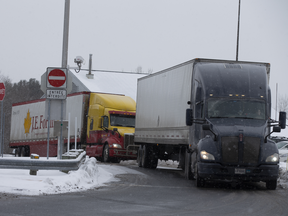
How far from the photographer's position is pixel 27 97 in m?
98.9

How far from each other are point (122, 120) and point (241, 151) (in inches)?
535

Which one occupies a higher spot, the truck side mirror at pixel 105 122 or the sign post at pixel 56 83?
the sign post at pixel 56 83

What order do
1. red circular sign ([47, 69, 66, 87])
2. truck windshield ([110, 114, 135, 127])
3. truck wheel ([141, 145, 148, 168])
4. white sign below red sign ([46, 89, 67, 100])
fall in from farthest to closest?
truck windshield ([110, 114, 135, 127]) → truck wheel ([141, 145, 148, 168]) → white sign below red sign ([46, 89, 67, 100]) → red circular sign ([47, 69, 66, 87])

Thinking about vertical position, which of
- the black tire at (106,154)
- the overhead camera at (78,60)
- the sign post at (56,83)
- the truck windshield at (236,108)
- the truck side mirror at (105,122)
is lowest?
the black tire at (106,154)

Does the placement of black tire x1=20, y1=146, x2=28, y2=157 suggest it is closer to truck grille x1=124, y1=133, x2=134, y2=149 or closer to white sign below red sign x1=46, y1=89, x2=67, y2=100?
truck grille x1=124, y1=133, x2=134, y2=149

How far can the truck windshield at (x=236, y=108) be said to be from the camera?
44.2 ft

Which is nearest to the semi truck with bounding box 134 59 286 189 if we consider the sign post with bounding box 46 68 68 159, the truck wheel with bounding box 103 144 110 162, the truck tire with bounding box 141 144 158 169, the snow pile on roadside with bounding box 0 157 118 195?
the snow pile on roadside with bounding box 0 157 118 195

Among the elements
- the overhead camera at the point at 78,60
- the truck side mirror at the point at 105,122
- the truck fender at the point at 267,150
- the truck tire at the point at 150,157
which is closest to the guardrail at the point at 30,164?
the truck fender at the point at 267,150

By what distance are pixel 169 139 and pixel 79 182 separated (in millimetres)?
6662

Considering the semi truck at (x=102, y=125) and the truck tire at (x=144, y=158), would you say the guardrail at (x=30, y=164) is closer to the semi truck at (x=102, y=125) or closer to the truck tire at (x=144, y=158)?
the truck tire at (x=144, y=158)

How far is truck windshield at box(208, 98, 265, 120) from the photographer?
13.5 meters

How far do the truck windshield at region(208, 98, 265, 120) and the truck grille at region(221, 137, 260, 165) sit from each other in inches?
44.4

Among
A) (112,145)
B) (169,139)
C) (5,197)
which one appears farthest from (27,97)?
(5,197)

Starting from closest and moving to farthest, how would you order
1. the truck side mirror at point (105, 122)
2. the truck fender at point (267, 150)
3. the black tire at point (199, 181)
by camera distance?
1. the truck fender at point (267, 150)
2. the black tire at point (199, 181)
3. the truck side mirror at point (105, 122)
